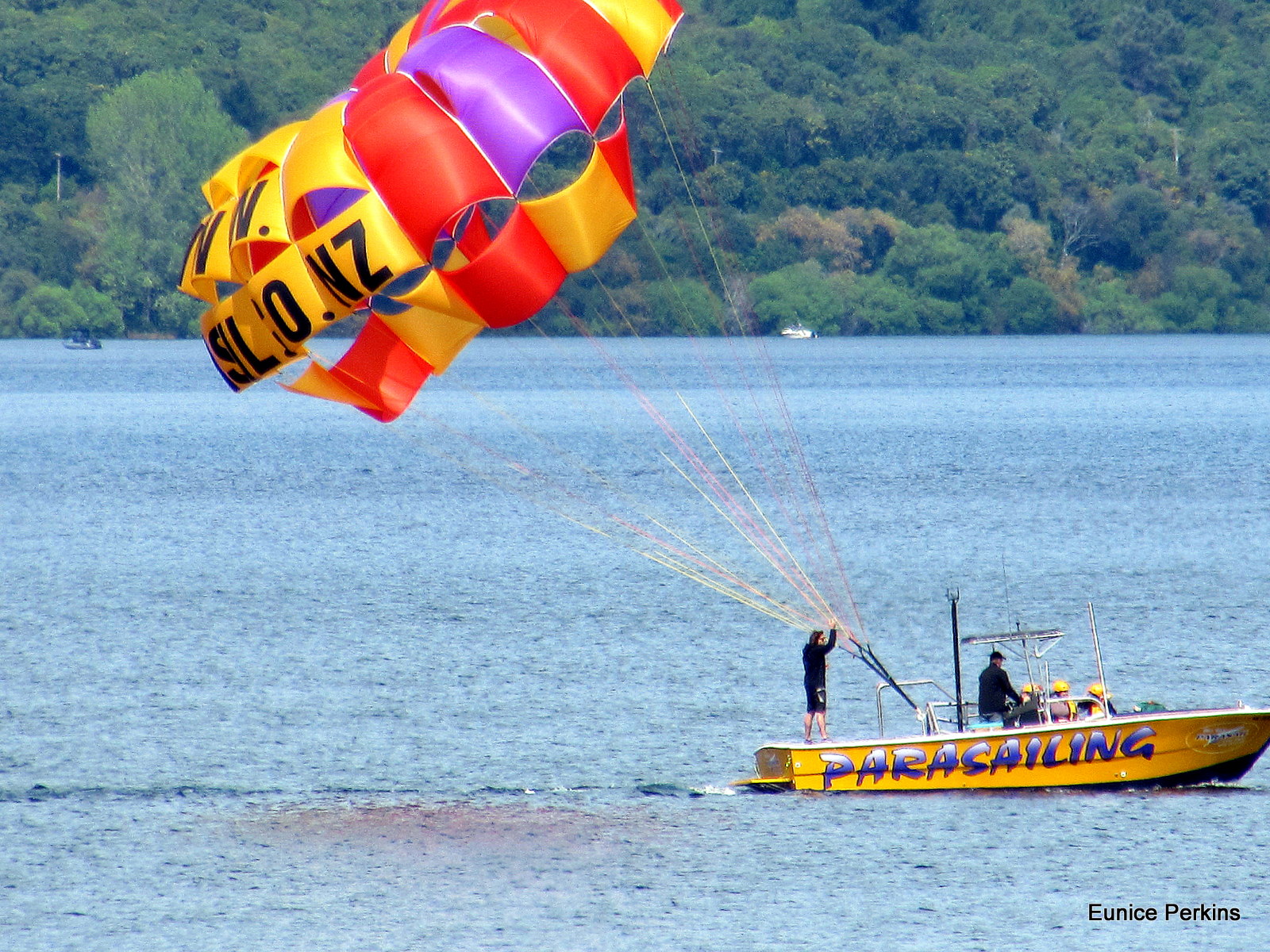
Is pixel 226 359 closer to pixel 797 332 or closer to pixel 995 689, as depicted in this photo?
pixel 995 689

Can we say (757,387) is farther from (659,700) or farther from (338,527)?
(659,700)

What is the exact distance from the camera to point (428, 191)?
20453 millimetres

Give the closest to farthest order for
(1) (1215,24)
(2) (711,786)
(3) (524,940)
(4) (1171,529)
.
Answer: (3) (524,940), (2) (711,786), (4) (1171,529), (1) (1215,24)

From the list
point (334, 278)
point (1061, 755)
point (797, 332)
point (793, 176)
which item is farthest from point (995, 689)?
point (797, 332)

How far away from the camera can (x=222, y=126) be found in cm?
14225

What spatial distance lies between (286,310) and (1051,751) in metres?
9.91

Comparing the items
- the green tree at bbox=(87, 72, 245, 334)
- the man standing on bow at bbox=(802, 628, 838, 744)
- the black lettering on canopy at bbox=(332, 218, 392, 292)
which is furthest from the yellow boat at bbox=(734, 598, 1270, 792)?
the green tree at bbox=(87, 72, 245, 334)

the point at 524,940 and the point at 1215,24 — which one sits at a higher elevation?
the point at 1215,24

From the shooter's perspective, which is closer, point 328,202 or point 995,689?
point 328,202

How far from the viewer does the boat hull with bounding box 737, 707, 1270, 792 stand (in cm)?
2258

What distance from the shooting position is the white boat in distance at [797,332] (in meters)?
158

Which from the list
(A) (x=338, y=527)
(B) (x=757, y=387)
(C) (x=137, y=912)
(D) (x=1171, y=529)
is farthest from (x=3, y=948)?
(B) (x=757, y=387)

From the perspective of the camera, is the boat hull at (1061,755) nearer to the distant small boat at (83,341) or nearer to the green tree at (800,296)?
the green tree at (800,296)

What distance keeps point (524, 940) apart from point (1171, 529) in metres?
35.2
